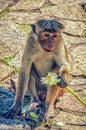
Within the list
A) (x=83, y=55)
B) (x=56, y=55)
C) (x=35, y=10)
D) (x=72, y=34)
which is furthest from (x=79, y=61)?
(x=35, y=10)

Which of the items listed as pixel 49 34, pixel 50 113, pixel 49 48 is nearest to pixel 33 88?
pixel 50 113

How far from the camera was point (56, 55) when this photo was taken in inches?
284

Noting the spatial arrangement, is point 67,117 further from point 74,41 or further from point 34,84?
point 74,41

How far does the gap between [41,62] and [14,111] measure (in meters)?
0.82

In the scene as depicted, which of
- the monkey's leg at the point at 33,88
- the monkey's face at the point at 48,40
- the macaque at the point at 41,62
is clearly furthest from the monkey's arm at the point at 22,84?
the monkey's face at the point at 48,40

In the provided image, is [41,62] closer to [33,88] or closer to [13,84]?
[33,88]

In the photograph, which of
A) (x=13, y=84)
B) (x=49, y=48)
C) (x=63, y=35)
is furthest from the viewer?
(x=63, y=35)

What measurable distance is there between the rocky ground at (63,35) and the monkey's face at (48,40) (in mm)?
1045

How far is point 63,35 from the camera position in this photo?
10023mm

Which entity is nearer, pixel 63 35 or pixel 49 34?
pixel 49 34

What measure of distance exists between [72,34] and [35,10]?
1500mm

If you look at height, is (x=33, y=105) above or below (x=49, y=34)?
below

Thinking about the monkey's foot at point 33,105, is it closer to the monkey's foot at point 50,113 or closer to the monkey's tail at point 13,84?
the monkey's foot at point 50,113

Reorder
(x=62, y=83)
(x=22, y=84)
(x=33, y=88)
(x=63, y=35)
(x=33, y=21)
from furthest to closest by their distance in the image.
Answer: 1. (x=33, y=21)
2. (x=63, y=35)
3. (x=33, y=88)
4. (x=22, y=84)
5. (x=62, y=83)
